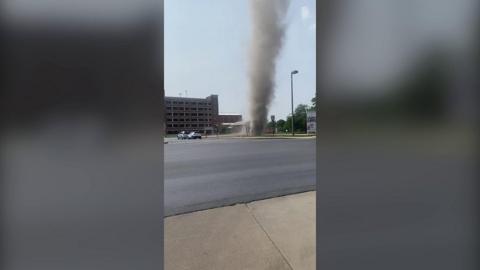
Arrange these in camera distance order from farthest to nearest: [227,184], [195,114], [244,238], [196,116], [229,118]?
1. [229,118]
2. [196,116]
3. [195,114]
4. [227,184]
5. [244,238]

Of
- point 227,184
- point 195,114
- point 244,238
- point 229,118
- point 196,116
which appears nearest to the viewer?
point 244,238

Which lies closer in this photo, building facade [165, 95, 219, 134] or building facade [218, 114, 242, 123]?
building facade [165, 95, 219, 134]

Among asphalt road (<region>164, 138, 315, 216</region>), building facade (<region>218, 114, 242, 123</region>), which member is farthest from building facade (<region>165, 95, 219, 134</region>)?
asphalt road (<region>164, 138, 315, 216</region>)

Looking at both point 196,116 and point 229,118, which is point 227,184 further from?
point 229,118

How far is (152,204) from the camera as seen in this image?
1.12 metres

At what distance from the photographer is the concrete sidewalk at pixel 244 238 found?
2.44 meters

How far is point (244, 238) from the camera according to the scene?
2951 mm

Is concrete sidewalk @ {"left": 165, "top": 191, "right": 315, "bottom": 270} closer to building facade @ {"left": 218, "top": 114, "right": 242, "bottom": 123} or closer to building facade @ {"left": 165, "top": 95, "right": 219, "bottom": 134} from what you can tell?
building facade @ {"left": 165, "top": 95, "right": 219, "bottom": 134}

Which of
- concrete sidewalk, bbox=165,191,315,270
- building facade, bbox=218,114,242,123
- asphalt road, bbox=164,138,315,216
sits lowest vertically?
concrete sidewalk, bbox=165,191,315,270

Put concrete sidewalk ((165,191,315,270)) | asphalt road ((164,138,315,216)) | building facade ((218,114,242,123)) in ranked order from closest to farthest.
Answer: concrete sidewalk ((165,191,315,270)) < asphalt road ((164,138,315,216)) < building facade ((218,114,242,123))

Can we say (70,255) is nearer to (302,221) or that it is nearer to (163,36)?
(163,36)

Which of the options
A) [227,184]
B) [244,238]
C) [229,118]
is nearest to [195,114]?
[229,118]

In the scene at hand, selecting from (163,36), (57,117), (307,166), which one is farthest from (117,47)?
(307,166)

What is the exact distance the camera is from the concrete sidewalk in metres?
2.44
